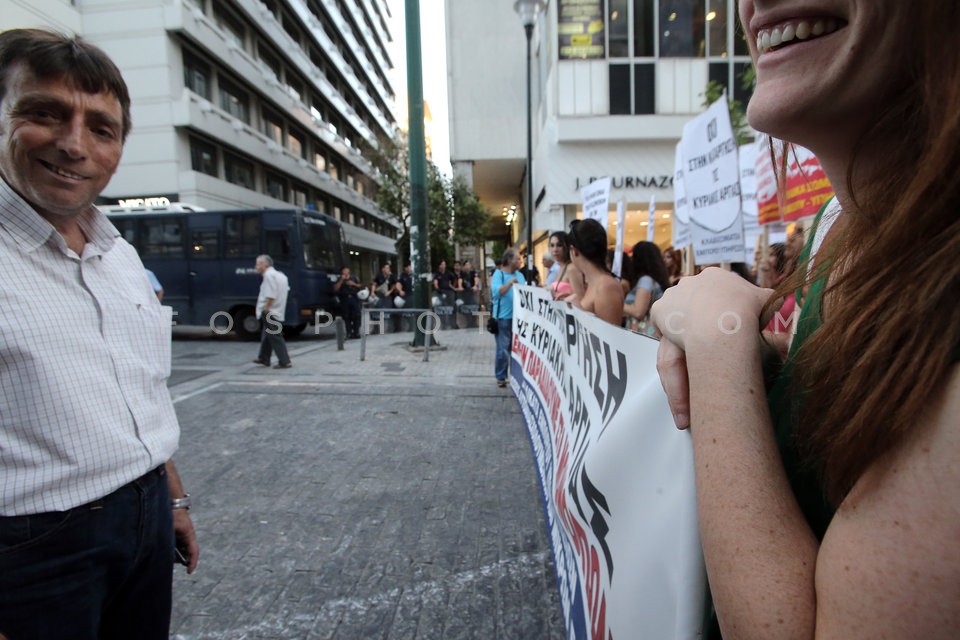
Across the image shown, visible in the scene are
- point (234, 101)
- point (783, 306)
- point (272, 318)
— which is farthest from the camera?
point (234, 101)

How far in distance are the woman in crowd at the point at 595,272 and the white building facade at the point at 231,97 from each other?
14.8 m

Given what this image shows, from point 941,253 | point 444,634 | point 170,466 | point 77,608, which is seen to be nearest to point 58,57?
point 170,466

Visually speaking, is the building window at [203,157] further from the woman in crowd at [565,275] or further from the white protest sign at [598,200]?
the woman in crowd at [565,275]

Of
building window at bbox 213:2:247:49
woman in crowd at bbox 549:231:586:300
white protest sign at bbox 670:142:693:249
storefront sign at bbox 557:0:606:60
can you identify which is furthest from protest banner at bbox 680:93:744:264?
building window at bbox 213:2:247:49

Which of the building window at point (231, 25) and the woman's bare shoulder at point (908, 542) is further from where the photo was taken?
the building window at point (231, 25)

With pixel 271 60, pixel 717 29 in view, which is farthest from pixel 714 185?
pixel 271 60

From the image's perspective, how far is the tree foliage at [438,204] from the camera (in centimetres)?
2625

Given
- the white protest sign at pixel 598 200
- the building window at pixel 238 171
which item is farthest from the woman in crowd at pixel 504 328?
the building window at pixel 238 171

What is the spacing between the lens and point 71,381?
119cm

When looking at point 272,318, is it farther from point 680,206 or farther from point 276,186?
point 276,186

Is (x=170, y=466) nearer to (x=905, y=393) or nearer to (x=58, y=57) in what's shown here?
(x=58, y=57)

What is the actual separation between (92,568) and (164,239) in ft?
47.5

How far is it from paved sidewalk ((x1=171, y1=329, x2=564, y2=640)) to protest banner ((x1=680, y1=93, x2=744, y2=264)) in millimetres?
2570

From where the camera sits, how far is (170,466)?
1.69 metres
